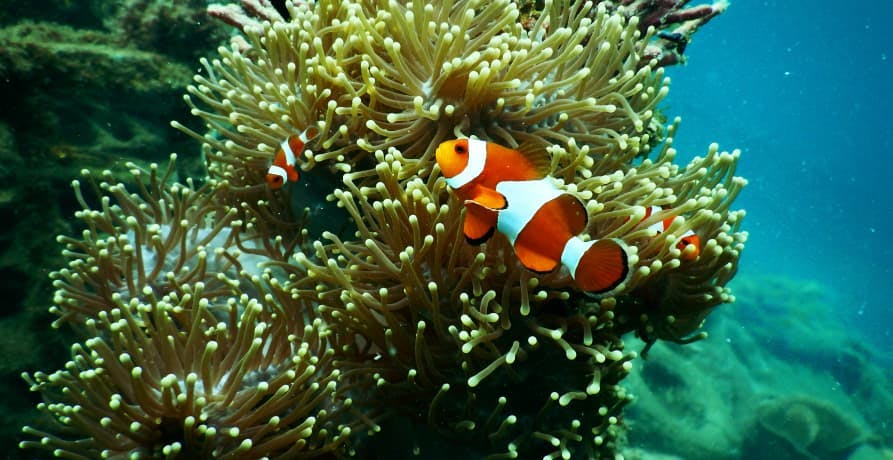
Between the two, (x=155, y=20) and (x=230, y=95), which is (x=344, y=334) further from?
(x=155, y=20)

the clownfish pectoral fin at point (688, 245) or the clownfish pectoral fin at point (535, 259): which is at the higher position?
the clownfish pectoral fin at point (688, 245)

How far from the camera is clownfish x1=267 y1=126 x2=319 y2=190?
237cm

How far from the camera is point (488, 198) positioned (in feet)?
5.28

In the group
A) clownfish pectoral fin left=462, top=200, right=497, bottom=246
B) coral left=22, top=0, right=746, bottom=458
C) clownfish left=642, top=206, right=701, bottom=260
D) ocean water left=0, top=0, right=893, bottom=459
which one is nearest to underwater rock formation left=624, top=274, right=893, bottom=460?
ocean water left=0, top=0, right=893, bottom=459

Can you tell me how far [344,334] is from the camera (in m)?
2.24

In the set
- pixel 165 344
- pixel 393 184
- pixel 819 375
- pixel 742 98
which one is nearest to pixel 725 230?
pixel 393 184

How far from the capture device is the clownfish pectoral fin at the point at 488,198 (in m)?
1.58

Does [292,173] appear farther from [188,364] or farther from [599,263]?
[599,263]

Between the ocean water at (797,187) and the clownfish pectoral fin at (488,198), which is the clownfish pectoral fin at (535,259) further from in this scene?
the ocean water at (797,187)

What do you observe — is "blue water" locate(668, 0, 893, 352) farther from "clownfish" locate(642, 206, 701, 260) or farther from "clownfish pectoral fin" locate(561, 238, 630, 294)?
"clownfish pectoral fin" locate(561, 238, 630, 294)

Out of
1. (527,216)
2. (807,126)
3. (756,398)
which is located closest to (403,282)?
(527,216)

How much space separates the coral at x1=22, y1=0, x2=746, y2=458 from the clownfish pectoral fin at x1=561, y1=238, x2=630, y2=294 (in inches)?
10.4

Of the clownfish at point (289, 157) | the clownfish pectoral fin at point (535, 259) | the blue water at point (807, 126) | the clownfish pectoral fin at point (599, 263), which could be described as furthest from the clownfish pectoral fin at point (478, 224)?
the blue water at point (807, 126)

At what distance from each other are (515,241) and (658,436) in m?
6.53
